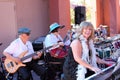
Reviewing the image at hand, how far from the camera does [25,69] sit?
6.22 m

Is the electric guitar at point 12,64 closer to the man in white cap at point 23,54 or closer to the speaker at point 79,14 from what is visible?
the man in white cap at point 23,54

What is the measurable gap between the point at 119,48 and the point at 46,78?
1677 mm

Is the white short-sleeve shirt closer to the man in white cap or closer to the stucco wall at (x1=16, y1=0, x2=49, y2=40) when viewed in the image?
the man in white cap

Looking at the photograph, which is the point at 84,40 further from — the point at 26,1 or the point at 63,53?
the point at 26,1

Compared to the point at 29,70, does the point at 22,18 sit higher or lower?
higher

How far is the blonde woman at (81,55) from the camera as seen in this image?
14.3 ft

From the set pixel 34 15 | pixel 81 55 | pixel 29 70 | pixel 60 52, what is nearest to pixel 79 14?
pixel 34 15

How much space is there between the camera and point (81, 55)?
14.5 ft

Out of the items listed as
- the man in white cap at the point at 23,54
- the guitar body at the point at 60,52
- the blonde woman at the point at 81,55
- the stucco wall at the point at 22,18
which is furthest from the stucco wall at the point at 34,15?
the blonde woman at the point at 81,55

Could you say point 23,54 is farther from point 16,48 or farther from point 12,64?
point 12,64

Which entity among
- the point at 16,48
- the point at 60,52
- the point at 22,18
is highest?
the point at 22,18

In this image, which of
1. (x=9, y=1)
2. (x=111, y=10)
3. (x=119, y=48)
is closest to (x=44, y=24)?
(x=9, y=1)

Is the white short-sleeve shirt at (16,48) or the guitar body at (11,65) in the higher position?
the white short-sleeve shirt at (16,48)

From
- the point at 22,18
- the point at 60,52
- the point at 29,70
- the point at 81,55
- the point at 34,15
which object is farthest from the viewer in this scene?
the point at 34,15
